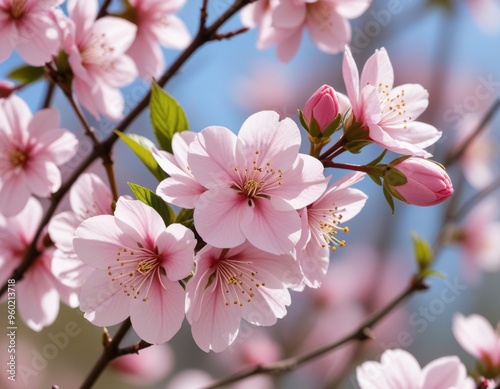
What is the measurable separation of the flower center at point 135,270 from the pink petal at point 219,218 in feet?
0.44

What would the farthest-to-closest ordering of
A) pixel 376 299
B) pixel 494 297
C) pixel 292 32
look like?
pixel 494 297, pixel 376 299, pixel 292 32

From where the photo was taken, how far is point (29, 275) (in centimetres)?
129

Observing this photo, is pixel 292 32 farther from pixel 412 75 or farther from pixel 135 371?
pixel 412 75

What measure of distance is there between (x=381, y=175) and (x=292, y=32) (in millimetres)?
646

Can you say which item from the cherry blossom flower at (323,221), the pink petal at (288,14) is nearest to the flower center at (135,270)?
the cherry blossom flower at (323,221)

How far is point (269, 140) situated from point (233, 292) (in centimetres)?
23

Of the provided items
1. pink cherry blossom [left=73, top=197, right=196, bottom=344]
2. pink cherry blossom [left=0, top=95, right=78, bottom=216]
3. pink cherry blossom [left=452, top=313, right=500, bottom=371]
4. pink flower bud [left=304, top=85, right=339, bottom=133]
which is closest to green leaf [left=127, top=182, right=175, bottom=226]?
pink cherry blossom [left=73, top=197, right=196, bottom=344]

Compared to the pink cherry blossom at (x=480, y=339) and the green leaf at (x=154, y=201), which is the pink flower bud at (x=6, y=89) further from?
the pink cherry blossom at (x=480, y=339)

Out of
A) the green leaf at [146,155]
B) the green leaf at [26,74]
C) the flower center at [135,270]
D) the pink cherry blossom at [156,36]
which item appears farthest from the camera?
the pink cherry blossom at [156,36]

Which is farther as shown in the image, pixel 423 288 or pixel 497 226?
pixel 497 226

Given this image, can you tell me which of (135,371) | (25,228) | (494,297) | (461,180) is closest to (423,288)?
(461,180)

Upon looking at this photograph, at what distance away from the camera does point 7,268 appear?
131 cm

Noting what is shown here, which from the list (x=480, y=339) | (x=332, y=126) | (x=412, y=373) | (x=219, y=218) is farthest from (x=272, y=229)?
(x=480, y=339)

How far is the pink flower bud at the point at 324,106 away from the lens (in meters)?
0.88
